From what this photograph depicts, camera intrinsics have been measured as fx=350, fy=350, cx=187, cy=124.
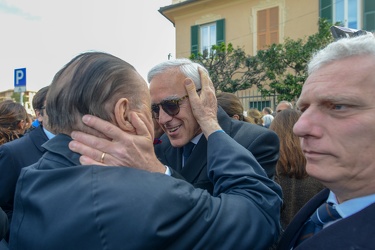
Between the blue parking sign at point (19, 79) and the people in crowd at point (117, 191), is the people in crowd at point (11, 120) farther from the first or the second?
the blue parking sign at point (19, 79)

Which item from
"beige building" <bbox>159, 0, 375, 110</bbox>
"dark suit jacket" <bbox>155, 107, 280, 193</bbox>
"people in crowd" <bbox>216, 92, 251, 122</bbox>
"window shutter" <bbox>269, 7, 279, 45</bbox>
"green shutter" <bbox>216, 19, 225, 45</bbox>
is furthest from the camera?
"green shutter" <bbox>216, 19, 225, 45</bbox>

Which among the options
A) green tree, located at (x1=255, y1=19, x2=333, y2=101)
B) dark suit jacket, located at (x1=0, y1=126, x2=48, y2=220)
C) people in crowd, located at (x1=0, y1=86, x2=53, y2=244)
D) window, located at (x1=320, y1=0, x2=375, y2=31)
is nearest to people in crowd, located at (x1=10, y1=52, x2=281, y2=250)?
people in crowd, located at (x1=0, y1=86, x2=53, y2=244)

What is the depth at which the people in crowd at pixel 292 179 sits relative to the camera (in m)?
2.88

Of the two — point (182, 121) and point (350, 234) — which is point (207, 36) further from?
point (350, 234)

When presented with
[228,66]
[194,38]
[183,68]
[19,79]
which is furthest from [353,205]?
[194,38]

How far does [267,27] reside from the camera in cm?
1473

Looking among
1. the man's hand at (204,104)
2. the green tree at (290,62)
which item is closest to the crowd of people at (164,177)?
the man's hand at (204,104)

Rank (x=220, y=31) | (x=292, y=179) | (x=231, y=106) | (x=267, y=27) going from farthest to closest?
(x=220, y=31), (x=267, y=27), (x=231, y=106), (x=292, y=179)

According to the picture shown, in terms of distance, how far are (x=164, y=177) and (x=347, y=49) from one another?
2.64 feet

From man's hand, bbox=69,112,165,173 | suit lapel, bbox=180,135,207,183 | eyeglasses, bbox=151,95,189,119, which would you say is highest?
eyeglasses, bbox=151,95,189,119

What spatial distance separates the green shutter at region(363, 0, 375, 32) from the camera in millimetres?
12078

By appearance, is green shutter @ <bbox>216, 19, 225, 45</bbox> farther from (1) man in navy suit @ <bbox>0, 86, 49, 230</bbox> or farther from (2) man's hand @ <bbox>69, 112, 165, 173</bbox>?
(2) man's hand @ <bbox>69, 112, 165, 173</bbox>

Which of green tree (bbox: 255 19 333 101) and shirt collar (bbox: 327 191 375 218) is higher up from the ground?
green tree (bbox: 255 19 333 101)

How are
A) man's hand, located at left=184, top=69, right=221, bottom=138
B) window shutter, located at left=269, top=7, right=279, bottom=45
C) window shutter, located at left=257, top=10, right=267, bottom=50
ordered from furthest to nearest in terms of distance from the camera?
window shutter, located at left=257, top=10, right=267, bottom=50 < window shutter, located at left=269, top=7, right=279, bottom=45 < man's hand, located at left=184, top=69, right=221, bottom=138
